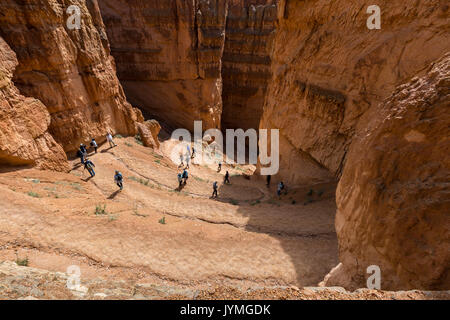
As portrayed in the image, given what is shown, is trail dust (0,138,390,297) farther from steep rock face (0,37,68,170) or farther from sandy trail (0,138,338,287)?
steep rock face (0,37,68,170)

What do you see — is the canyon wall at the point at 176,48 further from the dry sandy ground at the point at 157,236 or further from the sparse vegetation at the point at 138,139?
the dry sandy ground at the point at 157,236

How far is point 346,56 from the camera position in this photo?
9.54m

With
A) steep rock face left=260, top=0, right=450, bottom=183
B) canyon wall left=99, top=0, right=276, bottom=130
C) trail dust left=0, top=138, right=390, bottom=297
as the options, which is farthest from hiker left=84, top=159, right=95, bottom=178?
canyon wall left=99, top=0, right=276, bottom=130

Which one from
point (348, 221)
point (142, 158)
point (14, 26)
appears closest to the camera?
point (348, 221)

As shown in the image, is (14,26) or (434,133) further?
(14,26)

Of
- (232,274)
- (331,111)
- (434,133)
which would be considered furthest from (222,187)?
(434,133)

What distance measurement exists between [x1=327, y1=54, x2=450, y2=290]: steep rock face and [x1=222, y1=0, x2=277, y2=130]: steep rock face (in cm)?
2758

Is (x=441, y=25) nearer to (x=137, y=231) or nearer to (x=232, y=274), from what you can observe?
(x=232, y=274)

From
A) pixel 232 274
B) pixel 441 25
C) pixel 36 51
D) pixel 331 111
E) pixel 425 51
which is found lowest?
pixel 232 274

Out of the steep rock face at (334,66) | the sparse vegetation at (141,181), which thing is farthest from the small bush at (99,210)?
the steep rock face at (334,66)

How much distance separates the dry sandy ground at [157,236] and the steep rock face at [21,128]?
0.64 metres

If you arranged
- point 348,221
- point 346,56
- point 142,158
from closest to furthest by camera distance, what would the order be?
point 348,221 < point 346,56 < point 142,158

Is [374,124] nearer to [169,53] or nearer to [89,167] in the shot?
[89,167]
